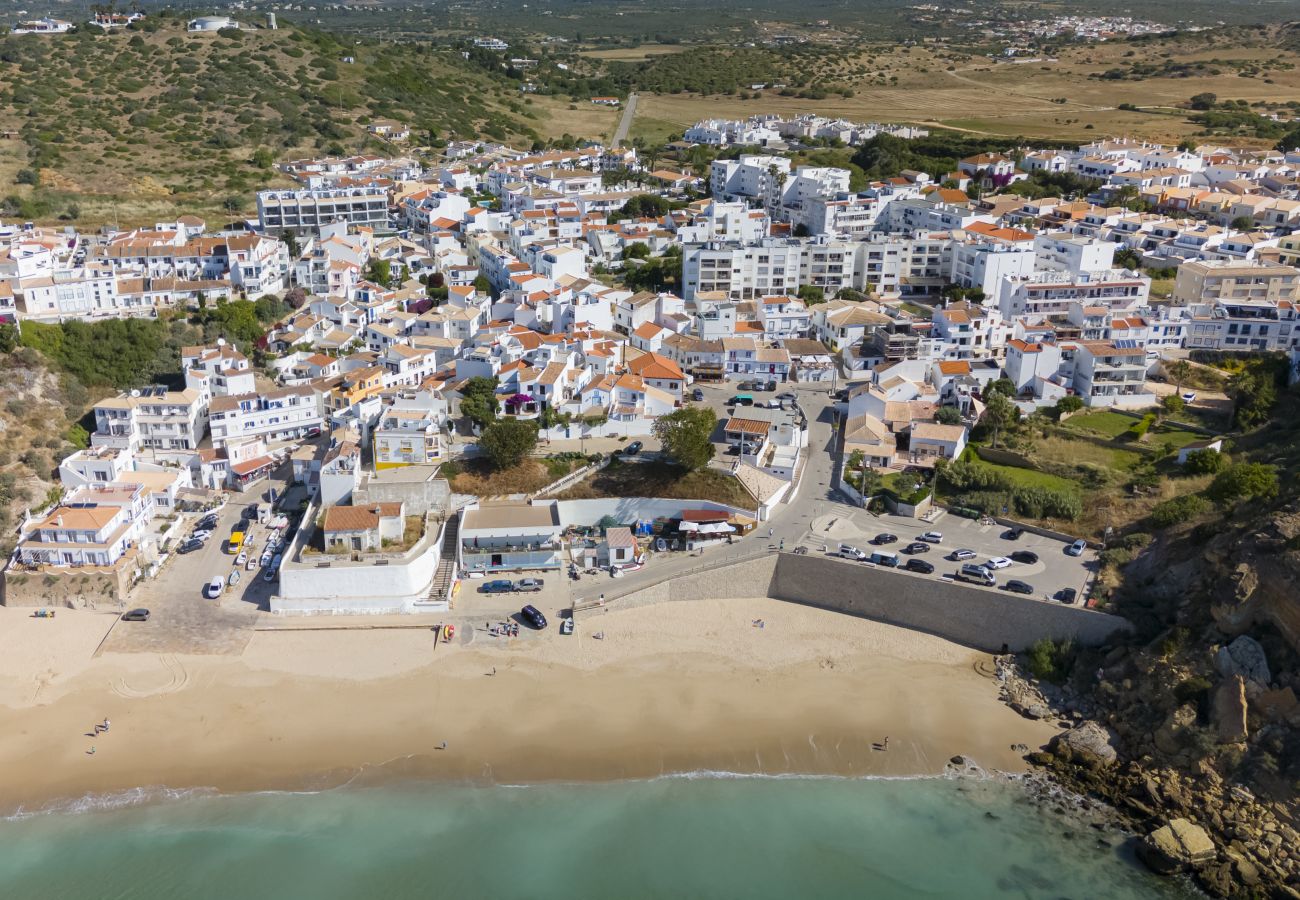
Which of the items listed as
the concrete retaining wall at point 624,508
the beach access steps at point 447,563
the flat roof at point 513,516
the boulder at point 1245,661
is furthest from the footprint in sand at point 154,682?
the boulder at point 1245,661

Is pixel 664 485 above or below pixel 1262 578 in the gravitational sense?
below

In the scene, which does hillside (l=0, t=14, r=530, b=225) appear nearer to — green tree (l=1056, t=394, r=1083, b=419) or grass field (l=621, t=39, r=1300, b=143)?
grass field (l=621, t=39, r=1300, b=143)

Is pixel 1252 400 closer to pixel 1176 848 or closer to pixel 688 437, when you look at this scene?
pixel 688 437

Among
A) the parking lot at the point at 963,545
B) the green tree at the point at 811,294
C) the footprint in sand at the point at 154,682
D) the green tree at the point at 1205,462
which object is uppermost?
the green tree at the point at 811,294

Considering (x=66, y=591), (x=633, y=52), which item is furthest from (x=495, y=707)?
(x=633, y=52)

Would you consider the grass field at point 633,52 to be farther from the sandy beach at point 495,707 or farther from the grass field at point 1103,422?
the sandy beach at point 495,707

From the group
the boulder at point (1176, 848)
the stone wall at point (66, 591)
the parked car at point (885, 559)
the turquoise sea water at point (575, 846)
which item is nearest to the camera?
the boulder at point (1176, 848)
